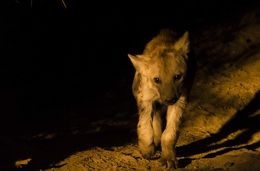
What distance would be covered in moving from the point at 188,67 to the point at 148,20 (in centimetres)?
619

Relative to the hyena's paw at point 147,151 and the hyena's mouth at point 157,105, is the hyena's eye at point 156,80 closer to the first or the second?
the hyena's mouth at point 157,105

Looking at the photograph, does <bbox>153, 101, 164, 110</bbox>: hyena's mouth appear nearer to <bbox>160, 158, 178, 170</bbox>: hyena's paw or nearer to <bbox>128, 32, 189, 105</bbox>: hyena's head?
→ <bbox>128, 32, 189, 105</bbox>: hyena's head

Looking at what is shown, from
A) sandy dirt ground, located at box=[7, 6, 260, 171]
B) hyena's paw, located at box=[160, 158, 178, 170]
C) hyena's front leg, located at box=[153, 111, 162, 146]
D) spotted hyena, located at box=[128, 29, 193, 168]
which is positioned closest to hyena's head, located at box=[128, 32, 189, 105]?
spotted hyena, located at box=[128, 29, 193, 168]

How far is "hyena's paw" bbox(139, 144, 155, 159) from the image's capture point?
16.5 feet

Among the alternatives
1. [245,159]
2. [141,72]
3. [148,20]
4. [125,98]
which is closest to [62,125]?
[125,98]

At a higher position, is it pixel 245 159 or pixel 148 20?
pixel 148 20

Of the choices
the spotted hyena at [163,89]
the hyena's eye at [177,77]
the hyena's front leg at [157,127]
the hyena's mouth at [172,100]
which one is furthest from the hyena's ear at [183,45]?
the hyena's front leg at [157,127]

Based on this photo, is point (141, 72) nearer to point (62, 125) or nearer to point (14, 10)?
point (62, 125)

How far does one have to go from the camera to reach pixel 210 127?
20.2ft

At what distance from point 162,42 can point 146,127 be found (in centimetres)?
93

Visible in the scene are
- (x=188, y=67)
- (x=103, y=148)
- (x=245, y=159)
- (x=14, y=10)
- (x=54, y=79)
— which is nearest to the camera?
(x=245, y=159)

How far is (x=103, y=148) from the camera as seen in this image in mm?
5777

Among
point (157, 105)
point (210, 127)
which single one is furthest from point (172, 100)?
point (210, 127)

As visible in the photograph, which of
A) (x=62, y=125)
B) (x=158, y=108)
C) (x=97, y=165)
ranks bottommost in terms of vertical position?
(x=97, y=165)
